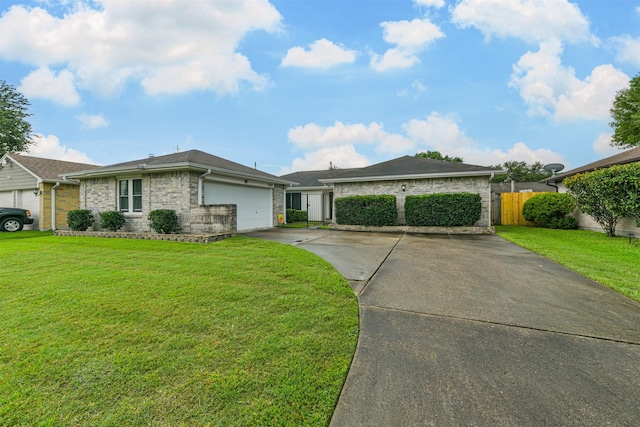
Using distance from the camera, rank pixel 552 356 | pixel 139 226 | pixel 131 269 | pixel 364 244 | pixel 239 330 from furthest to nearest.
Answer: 1. pixel 139 226
2. pixel 364 244
3. pixel 131 269
4. pixel 239 330
5. pixel 552 356

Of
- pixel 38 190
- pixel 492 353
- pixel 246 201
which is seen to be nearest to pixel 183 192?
pixel 246 201

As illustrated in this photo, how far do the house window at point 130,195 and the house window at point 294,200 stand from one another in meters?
9.58

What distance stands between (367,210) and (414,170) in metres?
2.97

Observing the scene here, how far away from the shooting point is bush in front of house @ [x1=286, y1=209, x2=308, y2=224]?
1631cm

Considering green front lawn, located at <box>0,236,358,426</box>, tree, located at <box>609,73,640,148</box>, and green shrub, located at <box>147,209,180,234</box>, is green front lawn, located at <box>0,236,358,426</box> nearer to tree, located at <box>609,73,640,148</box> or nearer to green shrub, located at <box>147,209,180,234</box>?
green shrub, located at <box>147,209,180,234</box>

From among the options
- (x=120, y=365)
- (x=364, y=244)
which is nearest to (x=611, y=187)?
(x=364, y=244)

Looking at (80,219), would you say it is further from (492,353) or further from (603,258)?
(603,258)

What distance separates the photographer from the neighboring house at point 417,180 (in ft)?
36.7

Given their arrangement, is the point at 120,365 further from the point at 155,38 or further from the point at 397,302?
the point at 155,38

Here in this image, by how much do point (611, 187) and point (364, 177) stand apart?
8.35 m

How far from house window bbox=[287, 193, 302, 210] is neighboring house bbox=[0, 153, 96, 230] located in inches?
460

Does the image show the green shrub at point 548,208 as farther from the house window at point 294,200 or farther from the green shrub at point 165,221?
the green shrub at point 165,221

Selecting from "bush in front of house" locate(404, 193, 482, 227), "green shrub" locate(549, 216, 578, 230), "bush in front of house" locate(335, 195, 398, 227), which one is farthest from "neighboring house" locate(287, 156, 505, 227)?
"green shrub" locate(549, 216, 578, 230)

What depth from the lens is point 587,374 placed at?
2.03 meters
